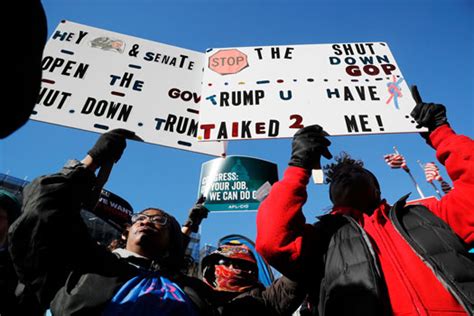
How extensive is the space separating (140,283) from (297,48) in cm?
213

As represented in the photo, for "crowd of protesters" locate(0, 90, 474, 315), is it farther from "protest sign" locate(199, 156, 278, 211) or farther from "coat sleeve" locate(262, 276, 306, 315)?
"protest sign" locate(199, 156, 278, 211)

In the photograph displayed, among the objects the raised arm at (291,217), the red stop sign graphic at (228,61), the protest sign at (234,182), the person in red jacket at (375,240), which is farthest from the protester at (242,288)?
the red stop sign graphic at (228,61)

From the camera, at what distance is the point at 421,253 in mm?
1358

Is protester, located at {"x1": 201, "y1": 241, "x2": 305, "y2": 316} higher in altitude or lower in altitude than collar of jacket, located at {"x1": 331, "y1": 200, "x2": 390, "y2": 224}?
lower

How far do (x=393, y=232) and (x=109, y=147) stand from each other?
62.0 inches

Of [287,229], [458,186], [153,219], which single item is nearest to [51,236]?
[153,219]

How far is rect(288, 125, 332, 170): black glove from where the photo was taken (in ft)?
5.50

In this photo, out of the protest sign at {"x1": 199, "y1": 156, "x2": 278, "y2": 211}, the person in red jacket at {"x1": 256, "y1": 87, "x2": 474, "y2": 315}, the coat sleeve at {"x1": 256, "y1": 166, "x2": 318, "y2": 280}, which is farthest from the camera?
the protest sign at {"x1": 199, "y1": 156, "x2": 278, "y2": 211}

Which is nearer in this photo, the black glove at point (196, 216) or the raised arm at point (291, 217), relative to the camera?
the raised arm at point (291, 217)

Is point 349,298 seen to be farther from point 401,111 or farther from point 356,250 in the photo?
point 401,111

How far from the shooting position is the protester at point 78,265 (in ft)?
4.30

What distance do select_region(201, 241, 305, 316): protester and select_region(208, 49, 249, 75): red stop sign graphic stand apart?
61.2 inches

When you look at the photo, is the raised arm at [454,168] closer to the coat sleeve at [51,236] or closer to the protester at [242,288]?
the protester at [242,288]

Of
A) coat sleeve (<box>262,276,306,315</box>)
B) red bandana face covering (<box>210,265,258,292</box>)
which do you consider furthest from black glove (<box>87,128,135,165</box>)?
red bandana face covering (<box>210,265,258,292</box>)
